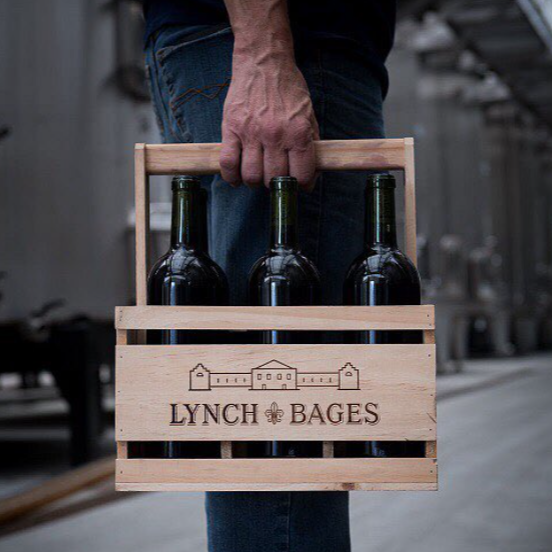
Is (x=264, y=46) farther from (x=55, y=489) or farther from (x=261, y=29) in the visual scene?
(x=55, y=489)

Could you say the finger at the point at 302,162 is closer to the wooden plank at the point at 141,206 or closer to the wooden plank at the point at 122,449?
the wooden plank at the point at 141,206

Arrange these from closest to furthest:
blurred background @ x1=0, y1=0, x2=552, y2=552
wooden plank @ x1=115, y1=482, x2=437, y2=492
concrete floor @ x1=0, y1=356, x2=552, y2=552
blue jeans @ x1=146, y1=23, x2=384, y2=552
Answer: wooden plank @ x1=115, y1=482, x2=437, y2=492 < blue jeans @ x1=146, y1=23, x2=384, y2=552 < concrete floor @ x1=0, y1=356, x2=552, y2=552 < blurred background @ x1=0, y1=0, x2=552, y2=552

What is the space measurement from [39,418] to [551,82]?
8030 millimetres

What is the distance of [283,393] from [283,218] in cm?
17

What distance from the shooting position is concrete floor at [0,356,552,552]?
215 centimetres

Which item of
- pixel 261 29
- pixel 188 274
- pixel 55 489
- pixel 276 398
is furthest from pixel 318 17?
pixel 55 489

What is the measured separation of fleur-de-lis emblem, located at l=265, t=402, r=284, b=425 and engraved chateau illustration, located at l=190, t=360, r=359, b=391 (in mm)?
17

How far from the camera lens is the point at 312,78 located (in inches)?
36.6

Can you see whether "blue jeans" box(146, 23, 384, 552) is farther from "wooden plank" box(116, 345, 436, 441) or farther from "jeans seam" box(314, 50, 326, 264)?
"wooden plank" box(116, 345, 436, 441)

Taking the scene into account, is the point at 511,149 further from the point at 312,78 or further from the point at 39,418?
the point at 312,78

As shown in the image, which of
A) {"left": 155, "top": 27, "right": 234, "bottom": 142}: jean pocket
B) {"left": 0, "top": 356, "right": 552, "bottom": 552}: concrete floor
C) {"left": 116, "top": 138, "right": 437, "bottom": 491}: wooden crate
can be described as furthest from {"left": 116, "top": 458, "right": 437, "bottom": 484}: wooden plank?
{"left": 0, "top": 356, "right": 552, "bottom": 552}: concrete floor

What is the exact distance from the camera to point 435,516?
2424 millimetres

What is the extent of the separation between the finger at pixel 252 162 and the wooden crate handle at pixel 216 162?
4cm

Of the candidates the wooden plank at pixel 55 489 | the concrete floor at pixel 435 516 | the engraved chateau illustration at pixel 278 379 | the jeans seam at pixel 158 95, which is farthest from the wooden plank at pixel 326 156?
the wooden plank at pixel 55 489
